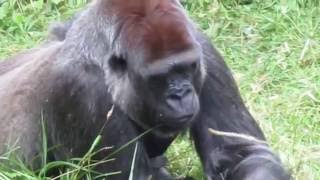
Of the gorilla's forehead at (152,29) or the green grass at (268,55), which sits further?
the green grass at (268,55)

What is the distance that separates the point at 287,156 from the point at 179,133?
593 mm

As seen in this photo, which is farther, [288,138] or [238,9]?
[238,9]

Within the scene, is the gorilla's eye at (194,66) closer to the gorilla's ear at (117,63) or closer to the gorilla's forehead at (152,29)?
the gorilla's forehead at (152,29)

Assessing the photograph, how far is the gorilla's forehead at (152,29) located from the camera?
3434 mm

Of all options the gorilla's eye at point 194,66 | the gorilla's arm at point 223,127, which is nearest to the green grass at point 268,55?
the gorilla's arm at point 223,127

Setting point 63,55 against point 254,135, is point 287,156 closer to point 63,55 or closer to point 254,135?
point 254,135

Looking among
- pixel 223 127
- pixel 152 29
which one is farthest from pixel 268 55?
pixel 152 29

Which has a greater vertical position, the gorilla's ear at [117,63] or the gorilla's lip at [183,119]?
the gorilla's ear at [117,63]

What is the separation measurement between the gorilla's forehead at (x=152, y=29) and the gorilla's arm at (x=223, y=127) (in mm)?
332

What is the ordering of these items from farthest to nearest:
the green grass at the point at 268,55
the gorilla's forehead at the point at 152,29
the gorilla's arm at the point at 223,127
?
the green grass at the point at 268,55
the gorilla's arm at the point at 223,127
the gorilla's forehead at the point at 152,29

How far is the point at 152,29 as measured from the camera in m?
3.43

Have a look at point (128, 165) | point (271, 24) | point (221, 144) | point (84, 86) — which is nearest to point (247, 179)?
point (221, 144)

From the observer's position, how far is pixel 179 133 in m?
3.77

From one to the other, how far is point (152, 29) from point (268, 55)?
2.03m
